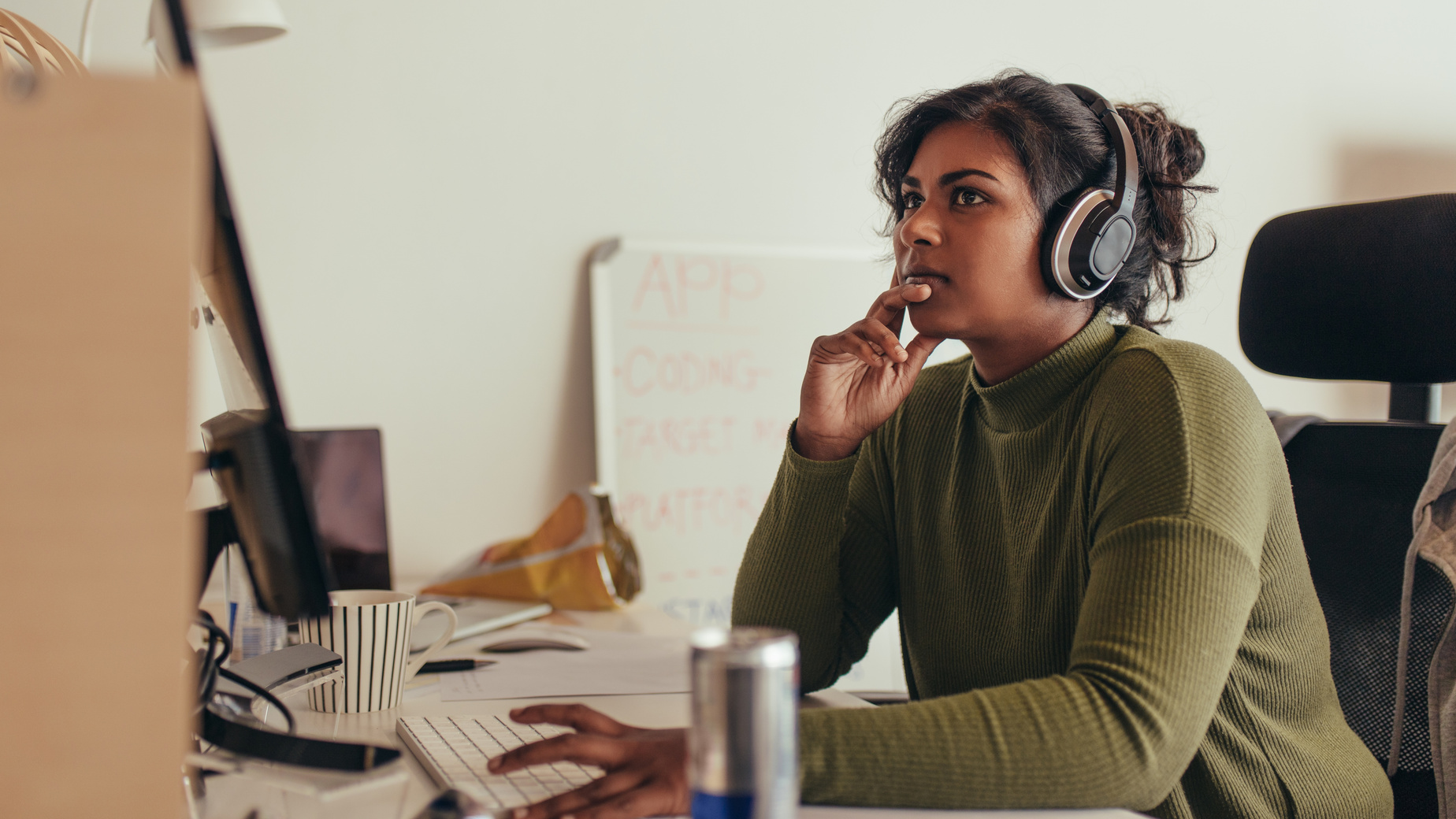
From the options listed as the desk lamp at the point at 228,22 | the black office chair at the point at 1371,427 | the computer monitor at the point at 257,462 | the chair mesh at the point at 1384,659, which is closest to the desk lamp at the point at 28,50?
the desk lamp at the point at 228,22

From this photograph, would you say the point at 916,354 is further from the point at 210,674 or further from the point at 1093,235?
the point at 210,674

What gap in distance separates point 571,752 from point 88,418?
13.0 inches

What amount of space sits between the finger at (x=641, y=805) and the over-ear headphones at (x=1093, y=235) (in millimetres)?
611

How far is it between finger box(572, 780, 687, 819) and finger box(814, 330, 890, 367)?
1.88 ft

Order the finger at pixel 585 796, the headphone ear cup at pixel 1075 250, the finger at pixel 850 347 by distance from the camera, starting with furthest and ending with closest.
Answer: the finger at pixel 850 347, the headphone ear cup at pixel 1075 250, the finger at pixel 585 796

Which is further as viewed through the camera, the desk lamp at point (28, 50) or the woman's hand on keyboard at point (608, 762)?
the desk lamp at point (28, 50)

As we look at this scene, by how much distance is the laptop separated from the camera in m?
1.46

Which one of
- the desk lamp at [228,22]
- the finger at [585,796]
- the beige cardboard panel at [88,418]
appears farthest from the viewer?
the desk lamp at [228,22]

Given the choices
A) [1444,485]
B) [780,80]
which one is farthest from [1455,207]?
[780,80]

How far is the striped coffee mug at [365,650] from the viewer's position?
0.85 m

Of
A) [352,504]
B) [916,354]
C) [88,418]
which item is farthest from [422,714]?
[352,504]

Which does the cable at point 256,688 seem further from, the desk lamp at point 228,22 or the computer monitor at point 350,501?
the desk lamp at point 228,22

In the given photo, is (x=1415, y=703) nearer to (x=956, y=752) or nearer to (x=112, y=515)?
(x=956, y=752)

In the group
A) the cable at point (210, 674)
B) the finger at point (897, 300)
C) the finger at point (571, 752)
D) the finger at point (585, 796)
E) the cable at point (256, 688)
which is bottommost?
the finger at point (585, 796)
